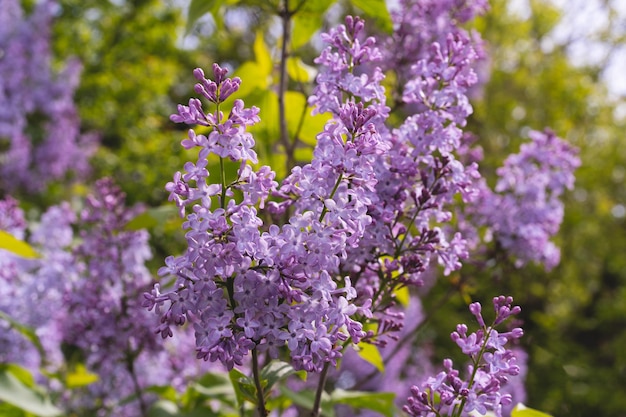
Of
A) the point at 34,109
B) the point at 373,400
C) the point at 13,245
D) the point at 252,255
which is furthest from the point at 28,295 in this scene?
the point at 34,109

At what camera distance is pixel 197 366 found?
2.89 meters

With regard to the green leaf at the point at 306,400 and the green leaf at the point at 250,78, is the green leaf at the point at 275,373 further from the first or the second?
the green leaf at the point at 250,78

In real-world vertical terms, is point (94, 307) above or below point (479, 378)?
above

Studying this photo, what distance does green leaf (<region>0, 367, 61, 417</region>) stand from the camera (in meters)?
2.10

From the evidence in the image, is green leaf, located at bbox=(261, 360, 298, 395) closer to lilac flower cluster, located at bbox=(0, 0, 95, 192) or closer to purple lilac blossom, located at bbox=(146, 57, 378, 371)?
purple lilac blossom, located at bbox=(146, 57, 378, 371)

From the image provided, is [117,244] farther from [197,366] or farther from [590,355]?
[590,355]

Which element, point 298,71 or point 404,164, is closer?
point 404,164

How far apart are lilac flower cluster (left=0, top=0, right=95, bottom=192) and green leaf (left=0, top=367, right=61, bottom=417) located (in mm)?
2995

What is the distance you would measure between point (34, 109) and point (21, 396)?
12.9 feet

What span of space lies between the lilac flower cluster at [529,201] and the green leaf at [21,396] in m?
1.52

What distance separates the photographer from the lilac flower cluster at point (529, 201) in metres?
2.41

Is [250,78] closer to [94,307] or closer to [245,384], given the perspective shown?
[94,307]

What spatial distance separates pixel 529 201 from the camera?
2428mm

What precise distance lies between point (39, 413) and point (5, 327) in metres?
0.53
